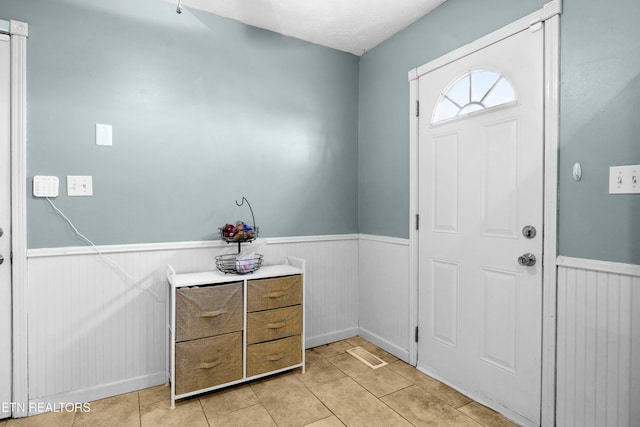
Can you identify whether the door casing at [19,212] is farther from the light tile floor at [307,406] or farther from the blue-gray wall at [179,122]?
the light tile floor at [307,406]

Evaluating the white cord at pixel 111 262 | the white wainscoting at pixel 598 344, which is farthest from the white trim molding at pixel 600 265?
the white cord at pixel 111 262

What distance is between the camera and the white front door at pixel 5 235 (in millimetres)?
1854

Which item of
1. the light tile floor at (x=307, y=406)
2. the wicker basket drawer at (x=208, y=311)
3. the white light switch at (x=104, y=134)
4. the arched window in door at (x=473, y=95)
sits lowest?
the light tile floor at (x=307, y=406)

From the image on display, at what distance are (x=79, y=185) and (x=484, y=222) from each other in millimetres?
2413

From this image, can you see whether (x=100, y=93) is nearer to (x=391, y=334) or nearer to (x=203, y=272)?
(x=203, y=272)

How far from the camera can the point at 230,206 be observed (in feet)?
8.13

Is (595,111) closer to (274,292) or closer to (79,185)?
(274,292)

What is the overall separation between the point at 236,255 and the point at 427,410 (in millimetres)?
1556

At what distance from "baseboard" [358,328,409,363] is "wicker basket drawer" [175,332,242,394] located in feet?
3.91

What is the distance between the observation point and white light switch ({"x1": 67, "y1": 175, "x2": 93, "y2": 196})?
2.00 metres

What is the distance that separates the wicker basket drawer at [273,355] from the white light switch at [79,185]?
1380 mm

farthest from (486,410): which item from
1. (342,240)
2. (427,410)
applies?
(342,240)

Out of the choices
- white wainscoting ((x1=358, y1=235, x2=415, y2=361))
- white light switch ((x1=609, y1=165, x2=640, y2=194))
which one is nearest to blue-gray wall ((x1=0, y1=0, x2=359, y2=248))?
white wainscoting ((x1=358, y1=235, x2=415, y2=361))

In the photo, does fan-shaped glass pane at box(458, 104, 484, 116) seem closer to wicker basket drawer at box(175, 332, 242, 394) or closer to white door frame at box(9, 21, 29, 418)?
wicker basket drawer at box(175, 332, 242, 394)
